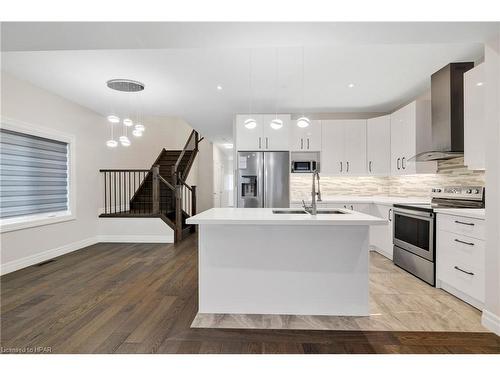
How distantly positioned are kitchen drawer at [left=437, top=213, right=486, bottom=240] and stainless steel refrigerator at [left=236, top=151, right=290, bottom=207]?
248 cm

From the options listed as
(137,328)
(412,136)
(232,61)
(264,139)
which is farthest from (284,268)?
(412,136)

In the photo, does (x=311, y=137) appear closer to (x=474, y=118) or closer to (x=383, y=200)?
(x=383, y=200)

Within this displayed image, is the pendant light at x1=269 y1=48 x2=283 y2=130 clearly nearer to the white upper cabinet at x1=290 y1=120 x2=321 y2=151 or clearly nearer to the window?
the white upper cabinet at x1=290 y1=120 x2=321 y2=151

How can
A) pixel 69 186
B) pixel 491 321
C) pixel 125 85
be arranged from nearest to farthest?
1. pixel 491 321
2. pixel 125 85
3. pixel 69 186

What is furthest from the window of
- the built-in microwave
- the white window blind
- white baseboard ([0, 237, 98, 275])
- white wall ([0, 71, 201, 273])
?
the built-in microwave

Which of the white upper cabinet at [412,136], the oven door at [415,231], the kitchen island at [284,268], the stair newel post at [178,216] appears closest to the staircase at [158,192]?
the stair newel post at [178,216]

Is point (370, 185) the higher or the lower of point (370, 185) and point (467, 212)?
the higher

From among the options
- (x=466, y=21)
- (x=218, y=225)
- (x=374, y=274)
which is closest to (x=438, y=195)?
(x=374, y=274)

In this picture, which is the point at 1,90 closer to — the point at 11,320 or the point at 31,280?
the point at 31,280

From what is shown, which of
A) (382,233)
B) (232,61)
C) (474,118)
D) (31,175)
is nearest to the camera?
(474,118)

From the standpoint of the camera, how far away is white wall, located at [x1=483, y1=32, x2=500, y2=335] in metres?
2.15

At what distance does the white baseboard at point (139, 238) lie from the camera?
5496 mm

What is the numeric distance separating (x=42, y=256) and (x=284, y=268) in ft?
12.7

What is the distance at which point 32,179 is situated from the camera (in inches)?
161
